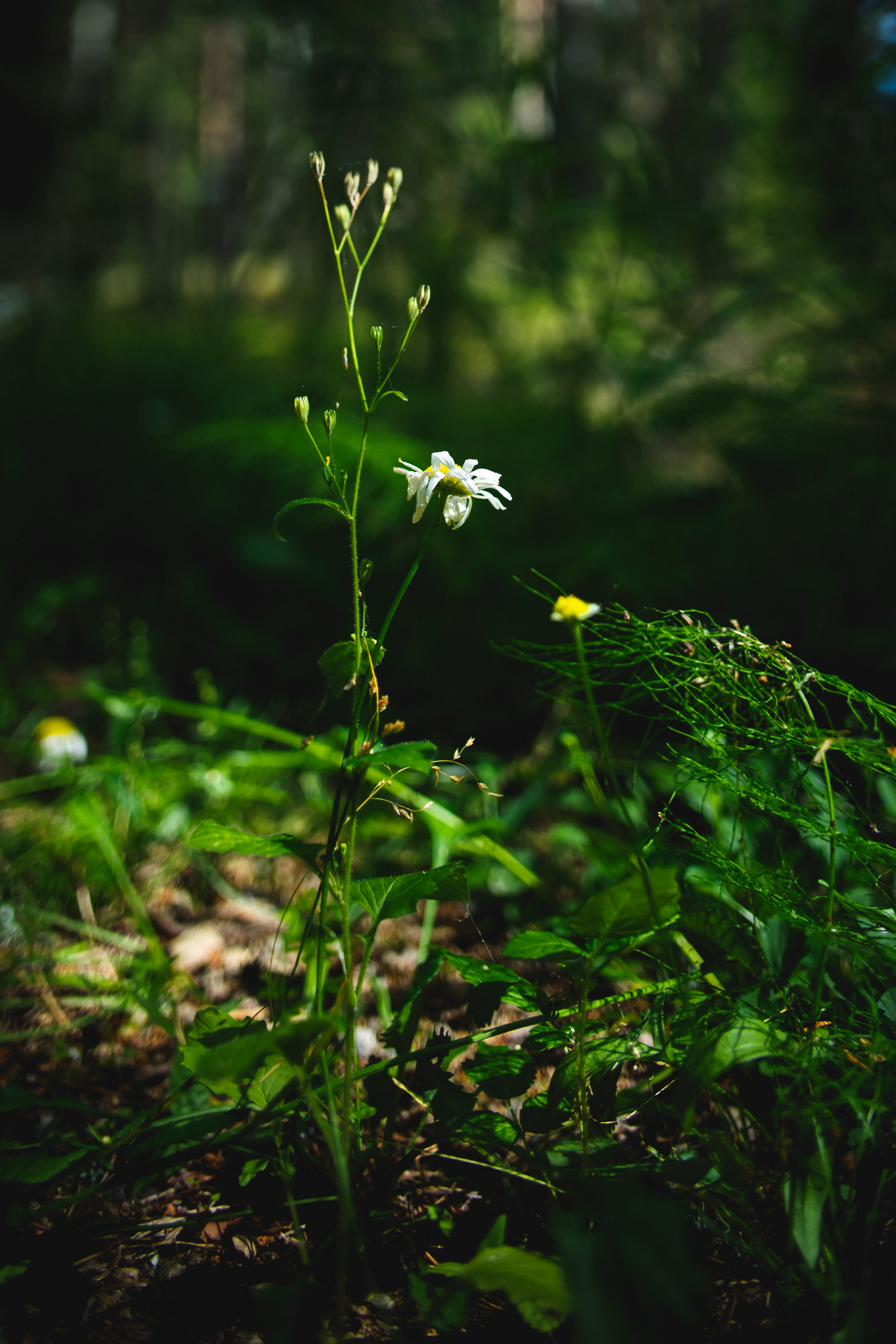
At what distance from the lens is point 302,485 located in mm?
2207

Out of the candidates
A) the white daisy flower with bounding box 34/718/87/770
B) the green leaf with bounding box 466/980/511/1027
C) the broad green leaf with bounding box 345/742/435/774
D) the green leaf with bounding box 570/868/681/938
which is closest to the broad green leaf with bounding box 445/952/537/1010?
the green leaf with bounding box 466/980/511/1027

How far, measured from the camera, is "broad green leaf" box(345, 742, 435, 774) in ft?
2.00

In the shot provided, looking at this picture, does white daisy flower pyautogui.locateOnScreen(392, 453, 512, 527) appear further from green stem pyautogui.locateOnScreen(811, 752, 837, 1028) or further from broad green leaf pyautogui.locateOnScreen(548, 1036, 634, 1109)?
broad green leaf pyautogui.locateOnScreen(548, 1036, 634, 1109)

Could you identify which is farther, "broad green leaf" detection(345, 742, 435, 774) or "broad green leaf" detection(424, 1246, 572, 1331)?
"broad green leaf" detection(345, 742, 435, 774)

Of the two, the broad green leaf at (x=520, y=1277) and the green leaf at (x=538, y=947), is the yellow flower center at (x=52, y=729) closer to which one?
the green leaf at (x=538, y=947)

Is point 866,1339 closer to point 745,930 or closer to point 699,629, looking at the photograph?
point 745,930

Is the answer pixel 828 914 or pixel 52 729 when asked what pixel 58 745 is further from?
pixel 828 914

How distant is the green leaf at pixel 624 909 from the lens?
2.03ft

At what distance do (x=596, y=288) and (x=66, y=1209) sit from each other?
3071 mm

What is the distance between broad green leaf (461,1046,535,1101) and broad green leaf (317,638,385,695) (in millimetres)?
359

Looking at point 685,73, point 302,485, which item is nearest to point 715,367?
point 685,73

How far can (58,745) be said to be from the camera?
1.51 metres

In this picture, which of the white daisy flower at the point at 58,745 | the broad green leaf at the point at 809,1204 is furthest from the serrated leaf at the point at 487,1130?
the white daisy flower at the point at 58,745

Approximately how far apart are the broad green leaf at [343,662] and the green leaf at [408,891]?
178mm
